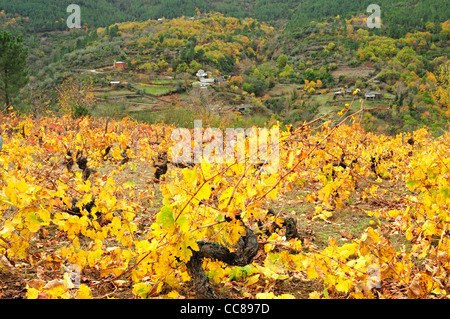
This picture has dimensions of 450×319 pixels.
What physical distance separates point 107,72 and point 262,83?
29075 millimetres

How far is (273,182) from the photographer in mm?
1979

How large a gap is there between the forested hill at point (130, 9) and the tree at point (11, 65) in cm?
7801

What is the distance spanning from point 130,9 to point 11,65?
122629 millimetres

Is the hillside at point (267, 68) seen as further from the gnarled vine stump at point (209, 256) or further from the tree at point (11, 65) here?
the gnarled vine stump at point (209, 256)

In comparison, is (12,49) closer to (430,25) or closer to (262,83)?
(262,83)

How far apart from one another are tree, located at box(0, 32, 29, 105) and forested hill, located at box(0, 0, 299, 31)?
256 ft

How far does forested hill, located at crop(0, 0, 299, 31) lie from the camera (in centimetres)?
9794

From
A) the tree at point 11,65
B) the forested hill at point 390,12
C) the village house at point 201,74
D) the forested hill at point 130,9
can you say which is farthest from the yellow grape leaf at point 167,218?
the forested hill at point 130,9

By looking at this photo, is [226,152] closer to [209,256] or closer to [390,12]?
[209,256]

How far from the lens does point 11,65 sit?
2575cm

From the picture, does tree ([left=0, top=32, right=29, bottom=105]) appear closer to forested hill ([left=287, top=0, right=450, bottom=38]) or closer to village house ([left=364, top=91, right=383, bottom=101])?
village house ([left=364, top=91, right=383, bottom=101])

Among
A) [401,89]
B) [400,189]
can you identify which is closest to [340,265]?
[400,189]

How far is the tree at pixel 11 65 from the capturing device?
2511cm
